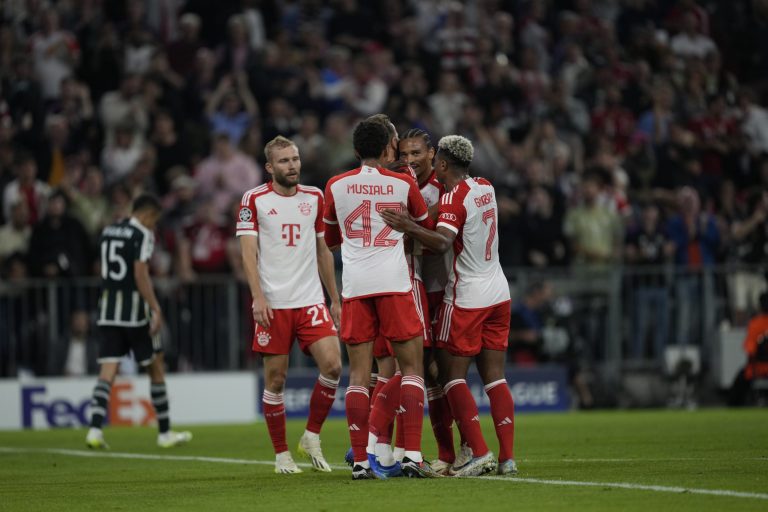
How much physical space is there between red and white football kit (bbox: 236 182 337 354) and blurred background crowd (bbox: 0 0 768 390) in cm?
905

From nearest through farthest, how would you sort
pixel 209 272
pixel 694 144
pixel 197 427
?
1. pixel 197 427
2. pixel 209 272
3. pixel 694 144

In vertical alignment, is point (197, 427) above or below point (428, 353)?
below

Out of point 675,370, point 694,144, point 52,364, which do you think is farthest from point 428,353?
point 694,144

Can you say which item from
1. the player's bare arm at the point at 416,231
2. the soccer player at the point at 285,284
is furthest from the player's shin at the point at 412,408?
the soccer player at the point at 285,284

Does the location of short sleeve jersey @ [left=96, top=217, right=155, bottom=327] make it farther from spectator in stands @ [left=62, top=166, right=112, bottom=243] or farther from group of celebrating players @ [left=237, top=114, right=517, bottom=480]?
spectator in stands @ [left=62, top=166, right=112, bottom=243]

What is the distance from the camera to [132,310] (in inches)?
590

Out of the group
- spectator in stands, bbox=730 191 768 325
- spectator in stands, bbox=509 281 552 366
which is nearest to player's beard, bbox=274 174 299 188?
spectator in stands, bbox=509 281 552 366

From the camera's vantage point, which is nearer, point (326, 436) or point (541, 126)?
point (326, 436)

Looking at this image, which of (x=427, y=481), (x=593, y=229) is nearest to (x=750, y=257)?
(x=593, y=229)

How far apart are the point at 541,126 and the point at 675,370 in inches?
185

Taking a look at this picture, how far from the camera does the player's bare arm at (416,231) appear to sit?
9.71 meters

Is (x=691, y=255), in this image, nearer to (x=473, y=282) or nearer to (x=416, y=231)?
(x=473, y=282)

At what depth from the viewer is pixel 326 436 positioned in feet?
51.6

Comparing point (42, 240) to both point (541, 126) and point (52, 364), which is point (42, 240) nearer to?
point (52, 364)
